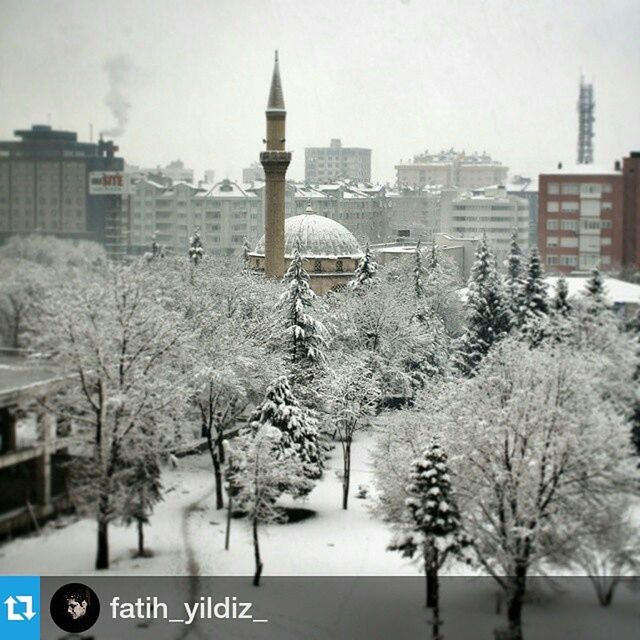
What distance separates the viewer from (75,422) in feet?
22.7

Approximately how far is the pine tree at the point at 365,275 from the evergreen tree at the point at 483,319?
2027mm

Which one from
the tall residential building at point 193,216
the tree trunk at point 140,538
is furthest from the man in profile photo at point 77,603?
the tall residential building at point 193,216

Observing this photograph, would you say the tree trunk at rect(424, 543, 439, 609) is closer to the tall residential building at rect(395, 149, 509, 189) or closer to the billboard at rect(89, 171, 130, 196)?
the billboard at rect(89, 171, 130, 196)

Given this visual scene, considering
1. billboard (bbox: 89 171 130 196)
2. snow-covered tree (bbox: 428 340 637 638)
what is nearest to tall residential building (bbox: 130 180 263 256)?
billboard (bbox: 89 171 130 196)

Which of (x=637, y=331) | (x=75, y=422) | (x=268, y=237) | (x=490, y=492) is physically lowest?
(x=490, y=492)

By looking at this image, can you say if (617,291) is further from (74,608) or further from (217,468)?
(74,608)

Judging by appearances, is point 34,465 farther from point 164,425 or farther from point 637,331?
point 637,331

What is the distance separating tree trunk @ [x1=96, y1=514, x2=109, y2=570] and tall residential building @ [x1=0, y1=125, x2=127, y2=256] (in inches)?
90.0

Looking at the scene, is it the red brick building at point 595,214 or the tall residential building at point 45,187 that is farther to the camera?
the red brick building at point 595,214

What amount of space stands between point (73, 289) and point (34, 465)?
1.39 meters

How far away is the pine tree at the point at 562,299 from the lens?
8.69 metres

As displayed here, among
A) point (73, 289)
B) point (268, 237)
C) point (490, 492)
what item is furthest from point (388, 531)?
point (268, 237)

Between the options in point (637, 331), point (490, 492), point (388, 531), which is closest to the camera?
point (490, 492)

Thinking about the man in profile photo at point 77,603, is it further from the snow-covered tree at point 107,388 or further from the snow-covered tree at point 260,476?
the snow-covered tree at point 260,476
